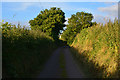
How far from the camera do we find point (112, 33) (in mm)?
7945

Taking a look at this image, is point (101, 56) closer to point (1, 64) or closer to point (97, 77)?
point (97, 77)

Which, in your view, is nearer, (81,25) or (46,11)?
(46,11)

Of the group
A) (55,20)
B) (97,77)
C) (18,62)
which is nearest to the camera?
(18,62)

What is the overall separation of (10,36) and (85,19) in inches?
1726

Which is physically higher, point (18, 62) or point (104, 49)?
point (104, 49)

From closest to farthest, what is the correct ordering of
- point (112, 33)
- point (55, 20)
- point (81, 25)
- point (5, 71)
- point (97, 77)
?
point (5, 71) → point (97, 77) → point (112, 33) → point (55, 20) → point (81, 25)

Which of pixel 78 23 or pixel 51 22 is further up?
pixel 78 23

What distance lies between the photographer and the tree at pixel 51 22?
3816 centimetres

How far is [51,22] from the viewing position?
38.1 m

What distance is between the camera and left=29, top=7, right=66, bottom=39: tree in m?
38.2

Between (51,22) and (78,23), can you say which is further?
(78,23)

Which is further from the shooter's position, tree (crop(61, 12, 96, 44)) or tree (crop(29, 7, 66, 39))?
tree (crop(61, 12, 96, 44))

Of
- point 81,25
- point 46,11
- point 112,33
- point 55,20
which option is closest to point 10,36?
point 112,33

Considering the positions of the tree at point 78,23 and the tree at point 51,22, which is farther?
the tree at point 78,23
